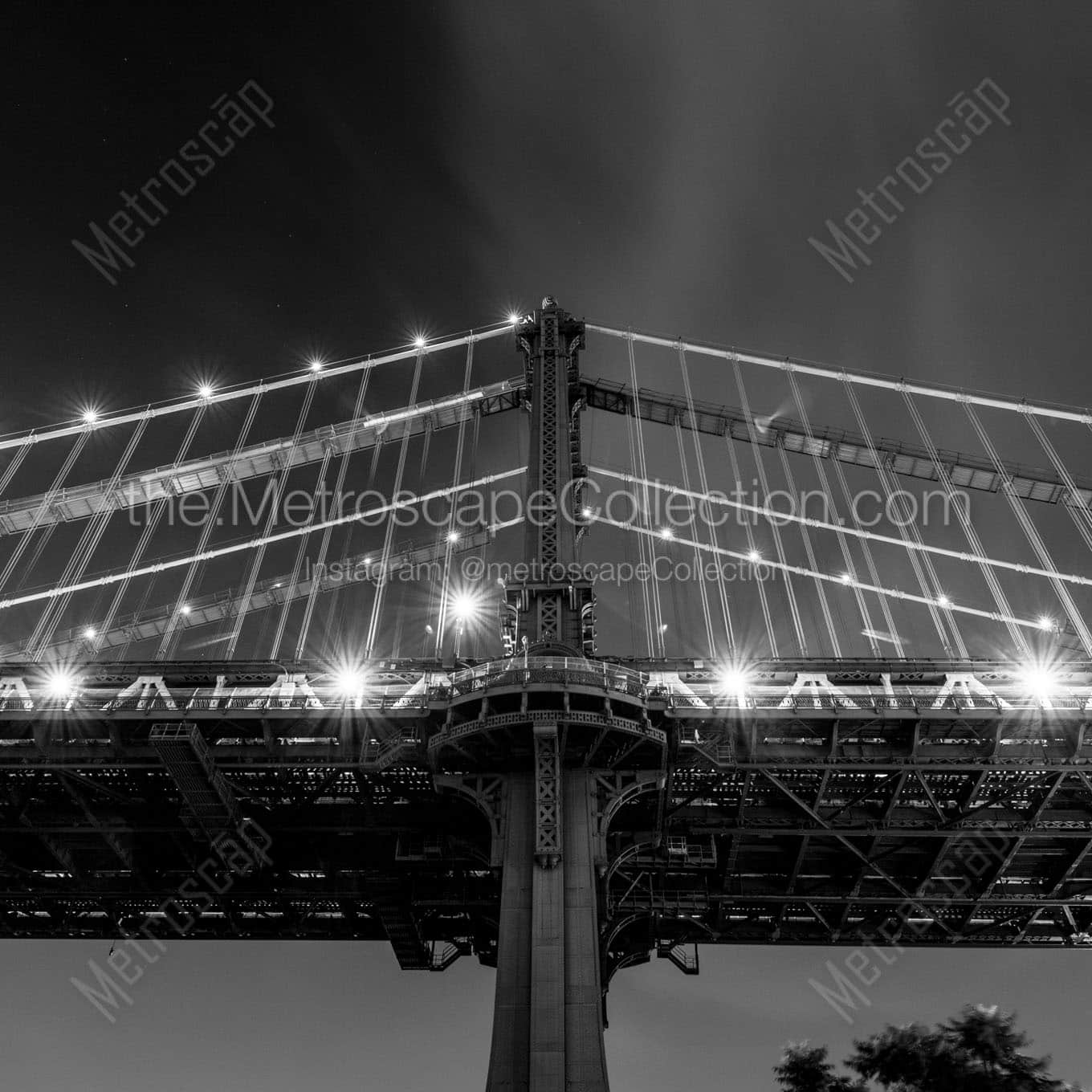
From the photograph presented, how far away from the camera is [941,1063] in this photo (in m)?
29.8

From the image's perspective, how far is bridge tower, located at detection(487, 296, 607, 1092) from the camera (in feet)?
74.1

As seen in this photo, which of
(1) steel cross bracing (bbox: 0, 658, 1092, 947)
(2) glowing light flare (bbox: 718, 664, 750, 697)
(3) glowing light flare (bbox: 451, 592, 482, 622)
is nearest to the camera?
(1) steel cross bracing (bbox: 0, 658, 1092, 947)

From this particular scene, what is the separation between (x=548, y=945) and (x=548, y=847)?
8.72ft

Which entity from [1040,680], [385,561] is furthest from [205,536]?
[1040,680]

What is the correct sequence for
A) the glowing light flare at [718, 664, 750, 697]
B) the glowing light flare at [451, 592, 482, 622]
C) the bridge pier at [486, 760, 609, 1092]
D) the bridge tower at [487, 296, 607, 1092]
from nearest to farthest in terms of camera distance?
1. the bridge pier at [486, 760, 609, 1092]
2. the bridge tower at [487, 296, 607, 1092]
3. the glowing light flare at [718, 664, 750, 697]
4. the glowing light flare at [451, 592, 482, 622]

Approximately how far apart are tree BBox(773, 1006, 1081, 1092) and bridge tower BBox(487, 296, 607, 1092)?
11.1 metres

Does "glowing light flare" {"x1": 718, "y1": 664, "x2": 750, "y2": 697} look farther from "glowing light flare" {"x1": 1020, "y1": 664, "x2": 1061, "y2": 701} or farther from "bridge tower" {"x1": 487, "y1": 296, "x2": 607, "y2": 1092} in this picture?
"glowing light flare" {"x1": 1020, "y1": 664, "x2": 1061, "y2": 701}

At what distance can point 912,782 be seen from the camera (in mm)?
33312

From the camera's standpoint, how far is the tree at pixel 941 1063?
28.8 metres

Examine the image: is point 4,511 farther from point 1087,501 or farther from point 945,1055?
point 1087,501

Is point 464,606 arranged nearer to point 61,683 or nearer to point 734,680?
point 734,680

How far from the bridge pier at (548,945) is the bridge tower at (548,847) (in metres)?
0.03

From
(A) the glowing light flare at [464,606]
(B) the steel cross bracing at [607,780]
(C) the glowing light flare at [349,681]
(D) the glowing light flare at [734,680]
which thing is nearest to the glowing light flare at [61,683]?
(B) the steel cross bracing at [607,780]

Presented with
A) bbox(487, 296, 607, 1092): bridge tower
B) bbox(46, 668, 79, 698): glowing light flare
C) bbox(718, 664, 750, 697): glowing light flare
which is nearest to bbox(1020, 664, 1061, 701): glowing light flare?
bbox(718, 664, 750, 697): glowing light flare
